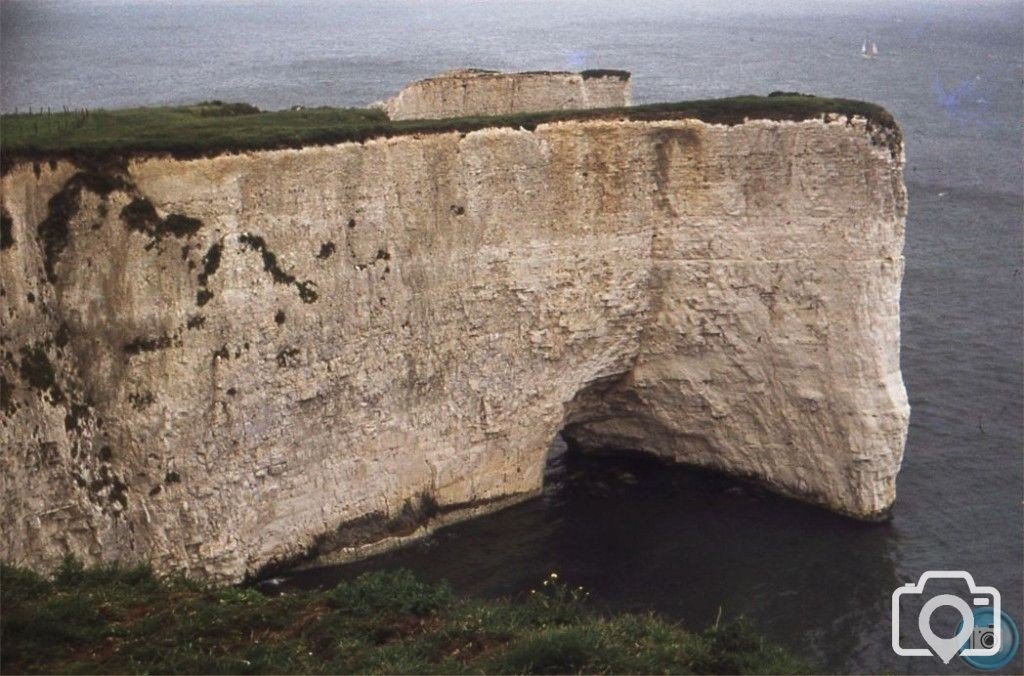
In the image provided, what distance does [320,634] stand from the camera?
15.7 meters

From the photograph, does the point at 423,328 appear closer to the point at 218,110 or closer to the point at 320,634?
the point at 218,110

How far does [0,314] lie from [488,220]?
34.0 ft

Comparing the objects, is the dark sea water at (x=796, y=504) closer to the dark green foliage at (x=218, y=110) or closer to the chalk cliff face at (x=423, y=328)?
the chalk cliff face at (x=423, y=328)

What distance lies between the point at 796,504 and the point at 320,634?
51.4ft

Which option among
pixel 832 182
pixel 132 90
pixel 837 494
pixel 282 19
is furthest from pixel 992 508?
pixel 282 19

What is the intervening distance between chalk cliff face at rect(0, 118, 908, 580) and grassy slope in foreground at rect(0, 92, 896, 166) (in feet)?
1.10

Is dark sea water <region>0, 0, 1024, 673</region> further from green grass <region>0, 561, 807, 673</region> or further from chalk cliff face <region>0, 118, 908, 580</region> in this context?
green grass <region>0, 561, 807, 673</region>

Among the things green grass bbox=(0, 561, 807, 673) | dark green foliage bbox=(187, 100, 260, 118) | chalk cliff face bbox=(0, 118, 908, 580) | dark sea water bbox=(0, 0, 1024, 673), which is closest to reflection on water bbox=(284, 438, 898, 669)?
dark sea water bbox=(0, 0, 1024, 673)

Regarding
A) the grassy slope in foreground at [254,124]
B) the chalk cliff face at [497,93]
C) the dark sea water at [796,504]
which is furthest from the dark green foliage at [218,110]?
the dark sea water at [796,504]

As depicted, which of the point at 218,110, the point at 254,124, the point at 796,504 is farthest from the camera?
the point at 218,110

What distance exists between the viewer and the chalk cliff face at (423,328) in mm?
21125

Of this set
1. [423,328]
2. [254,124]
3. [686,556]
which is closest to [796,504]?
[686,556]

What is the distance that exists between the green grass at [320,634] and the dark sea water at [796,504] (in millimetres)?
Answer: 6636

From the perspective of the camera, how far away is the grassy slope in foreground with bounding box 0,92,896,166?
2136cm
